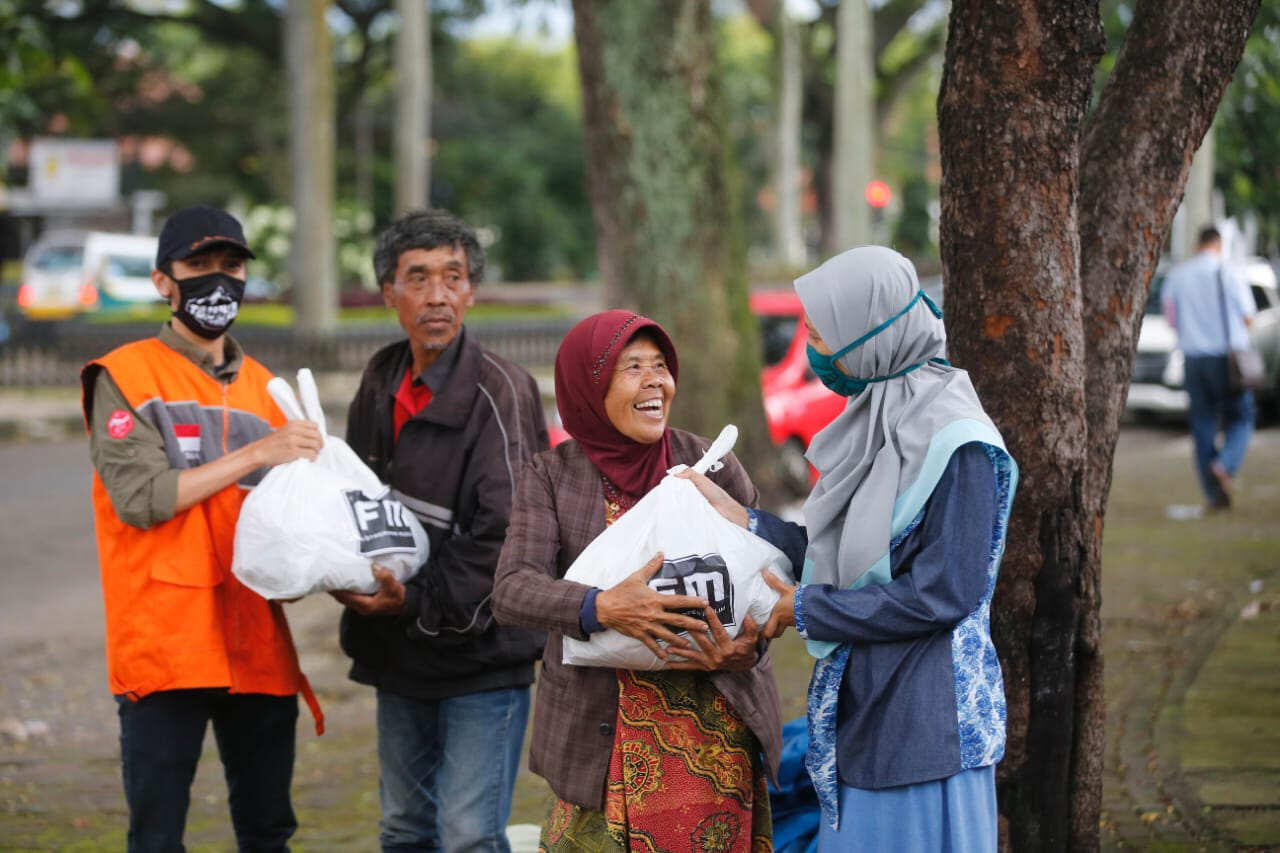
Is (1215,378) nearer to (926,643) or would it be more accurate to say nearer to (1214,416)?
(1214,416)

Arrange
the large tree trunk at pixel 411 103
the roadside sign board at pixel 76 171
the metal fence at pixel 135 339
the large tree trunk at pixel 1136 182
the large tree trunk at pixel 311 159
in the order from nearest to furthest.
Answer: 1. the large tree trunk at pixel 1136 182
2. the metal fence at pixel 135 339
3. the large tree trunk at pixel 311 159
4. the large tree trunk at pixel 411 103
5. the roadside sign board at pixel 76 171

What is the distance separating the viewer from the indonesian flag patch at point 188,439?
3854mm

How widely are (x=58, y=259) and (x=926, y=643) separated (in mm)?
32725

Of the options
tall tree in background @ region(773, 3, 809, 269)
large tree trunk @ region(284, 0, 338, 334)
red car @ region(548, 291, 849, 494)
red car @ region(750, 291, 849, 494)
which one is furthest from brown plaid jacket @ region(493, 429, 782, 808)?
tall tree in background @ region(773, 3, 809, 269)

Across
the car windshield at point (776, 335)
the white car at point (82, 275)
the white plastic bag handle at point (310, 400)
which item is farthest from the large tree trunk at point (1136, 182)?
the white car at point (82, 275)

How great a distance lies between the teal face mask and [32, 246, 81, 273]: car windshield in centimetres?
3167

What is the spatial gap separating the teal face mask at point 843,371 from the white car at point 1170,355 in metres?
14.7

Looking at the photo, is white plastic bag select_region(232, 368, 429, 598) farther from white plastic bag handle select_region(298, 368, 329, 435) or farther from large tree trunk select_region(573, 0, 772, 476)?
large tree trunk select_region(573, 0, 772, 476)

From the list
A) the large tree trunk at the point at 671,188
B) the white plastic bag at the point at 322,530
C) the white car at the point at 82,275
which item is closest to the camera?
the white plastic bag at the point at 322,530

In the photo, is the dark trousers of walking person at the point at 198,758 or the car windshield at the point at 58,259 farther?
the car windshield at the point at 58,259

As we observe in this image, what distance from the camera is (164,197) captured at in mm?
43875

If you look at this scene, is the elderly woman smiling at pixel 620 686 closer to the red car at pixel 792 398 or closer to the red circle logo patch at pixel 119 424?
the red circle logo patch at pixel 119 424

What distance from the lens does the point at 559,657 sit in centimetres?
336

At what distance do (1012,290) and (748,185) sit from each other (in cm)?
5346
